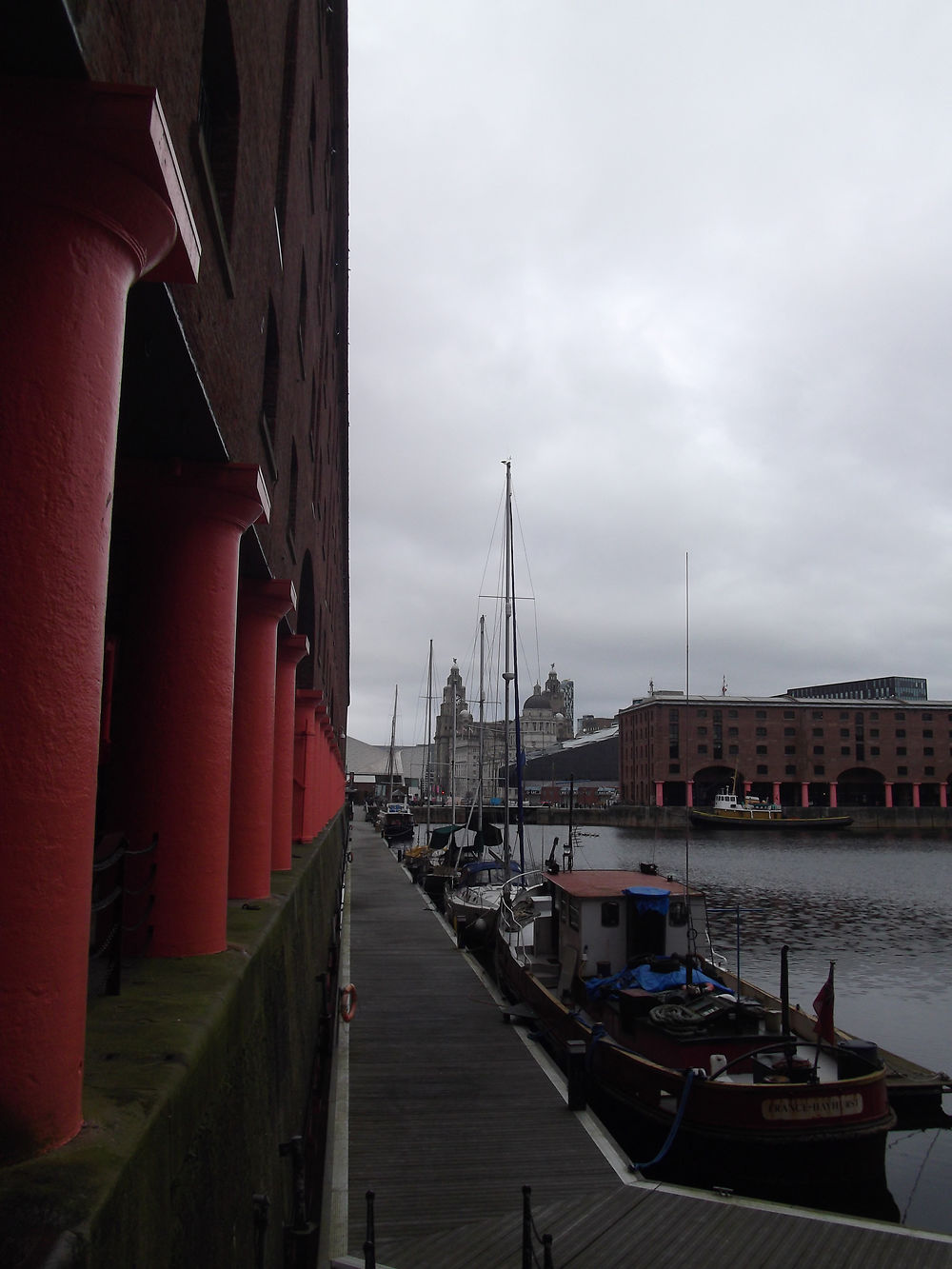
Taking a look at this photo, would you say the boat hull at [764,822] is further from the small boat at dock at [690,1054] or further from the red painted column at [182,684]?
the red painted column at [182,684]

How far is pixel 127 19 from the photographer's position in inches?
161

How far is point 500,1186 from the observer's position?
9.65m

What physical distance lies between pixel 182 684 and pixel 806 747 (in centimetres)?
11930

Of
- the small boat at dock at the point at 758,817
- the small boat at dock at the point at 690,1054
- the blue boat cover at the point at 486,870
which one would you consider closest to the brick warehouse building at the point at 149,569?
the small boat at dock at the point at 690,1054

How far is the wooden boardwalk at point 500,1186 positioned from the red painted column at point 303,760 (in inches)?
275

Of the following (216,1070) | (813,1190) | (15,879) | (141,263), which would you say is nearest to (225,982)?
(216,1070)

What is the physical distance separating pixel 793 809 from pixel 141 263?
4431 inches

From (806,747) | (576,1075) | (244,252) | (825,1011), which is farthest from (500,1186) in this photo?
(806,747)

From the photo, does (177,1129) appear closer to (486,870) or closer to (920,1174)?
(920,1174)

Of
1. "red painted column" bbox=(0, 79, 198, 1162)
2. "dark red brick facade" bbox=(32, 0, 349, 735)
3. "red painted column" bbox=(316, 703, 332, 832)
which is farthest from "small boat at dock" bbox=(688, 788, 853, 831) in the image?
"red painted column" bbox=(0, 79, 198, 1162)

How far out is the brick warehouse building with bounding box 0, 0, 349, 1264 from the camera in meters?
3.29

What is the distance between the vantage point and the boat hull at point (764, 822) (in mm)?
102250

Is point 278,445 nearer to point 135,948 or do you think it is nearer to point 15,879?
point 135,948

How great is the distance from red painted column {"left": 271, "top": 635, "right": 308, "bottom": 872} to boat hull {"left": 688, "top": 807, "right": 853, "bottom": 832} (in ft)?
305
